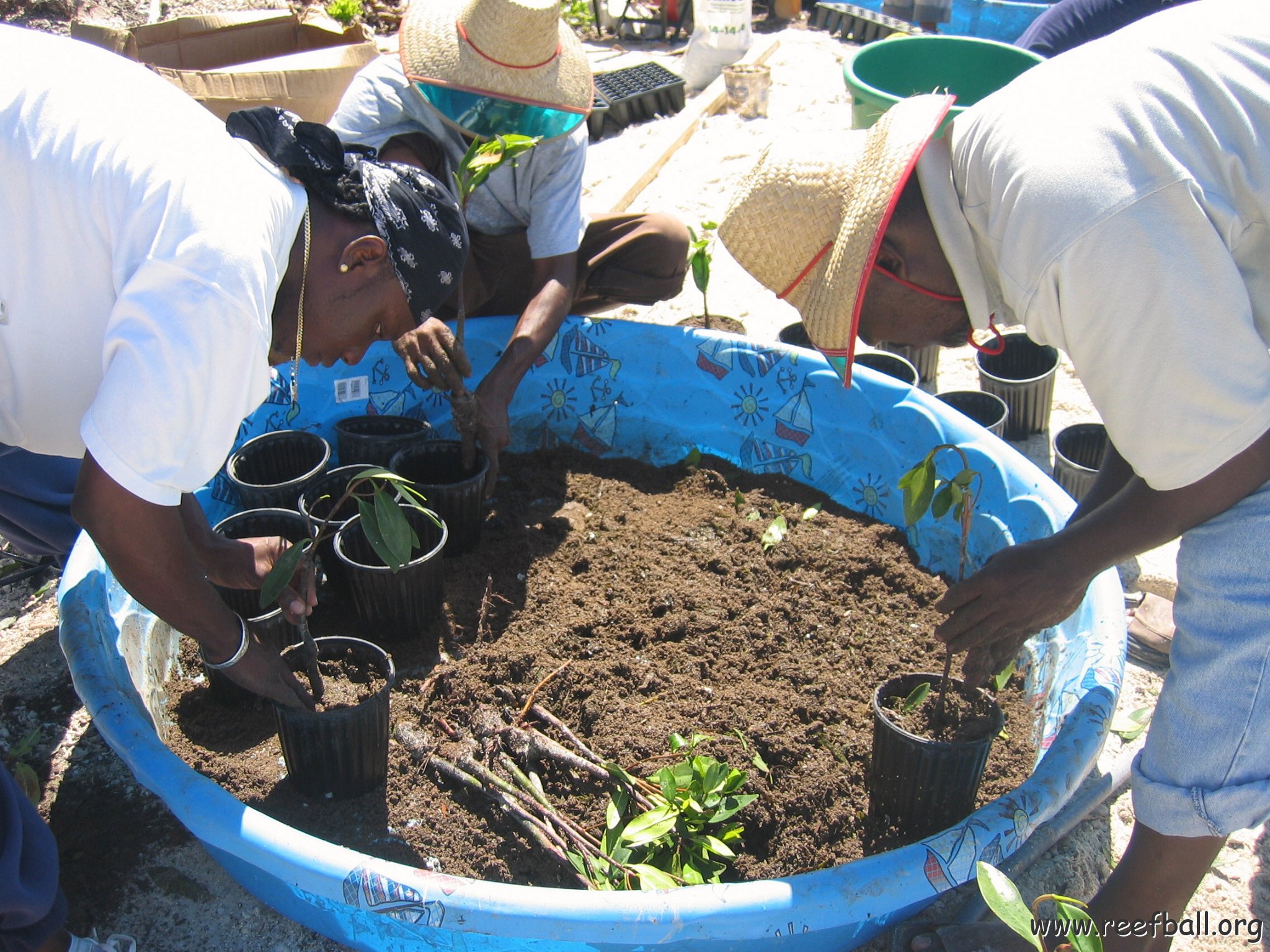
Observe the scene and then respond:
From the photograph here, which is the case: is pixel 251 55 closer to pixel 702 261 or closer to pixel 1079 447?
pixel 702 261

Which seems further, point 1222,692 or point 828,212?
point 828,212

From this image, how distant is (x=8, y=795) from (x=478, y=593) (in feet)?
3.41

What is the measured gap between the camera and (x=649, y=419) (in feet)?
9.22

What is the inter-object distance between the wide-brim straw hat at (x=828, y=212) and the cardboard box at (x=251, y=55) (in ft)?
7.54

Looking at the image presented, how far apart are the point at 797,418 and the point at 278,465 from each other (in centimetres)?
135

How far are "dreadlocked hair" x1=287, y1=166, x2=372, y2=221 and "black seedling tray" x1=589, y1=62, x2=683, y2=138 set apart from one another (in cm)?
351

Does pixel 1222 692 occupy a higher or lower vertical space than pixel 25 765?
higher

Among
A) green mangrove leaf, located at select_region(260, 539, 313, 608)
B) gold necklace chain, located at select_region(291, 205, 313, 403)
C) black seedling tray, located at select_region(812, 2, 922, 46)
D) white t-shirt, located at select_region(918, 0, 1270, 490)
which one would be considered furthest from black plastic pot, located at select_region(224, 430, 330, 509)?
black seedling tray, located at select_region(812, 2, 922, 46)

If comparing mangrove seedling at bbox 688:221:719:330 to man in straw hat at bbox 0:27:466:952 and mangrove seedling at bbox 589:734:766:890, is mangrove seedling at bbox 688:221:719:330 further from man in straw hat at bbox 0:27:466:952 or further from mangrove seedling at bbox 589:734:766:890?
mangrove seedling at bbox 589:734:766:890

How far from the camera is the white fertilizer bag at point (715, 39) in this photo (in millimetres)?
5422

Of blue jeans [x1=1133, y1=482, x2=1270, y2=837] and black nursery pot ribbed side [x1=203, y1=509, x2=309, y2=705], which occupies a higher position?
blue jeans [x1=1133, y1=482, x2=1270, y2=837]

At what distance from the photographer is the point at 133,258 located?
1.24 m

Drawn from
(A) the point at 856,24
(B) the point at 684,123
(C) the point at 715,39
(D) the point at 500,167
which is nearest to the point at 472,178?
(D) the point at 500,167

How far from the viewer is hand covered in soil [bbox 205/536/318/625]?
5.61 feet
